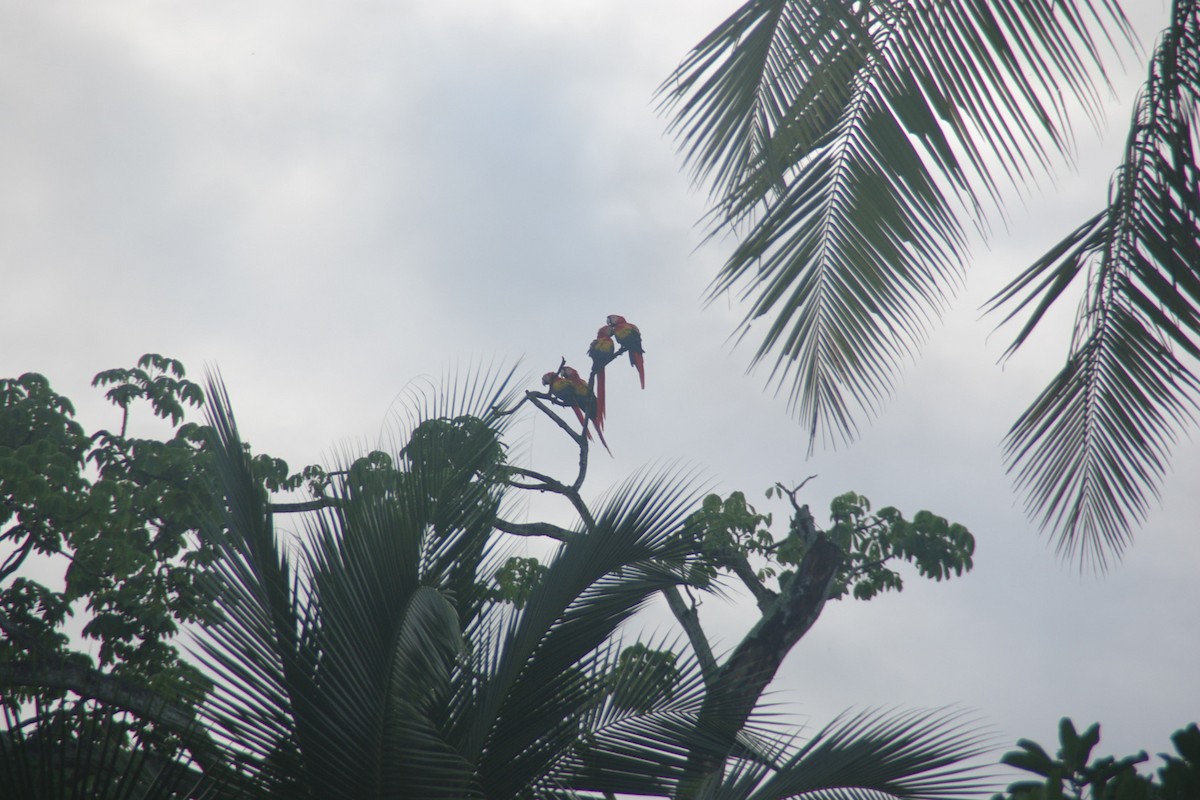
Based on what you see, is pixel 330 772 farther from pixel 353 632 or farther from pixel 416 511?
pixel 416 511

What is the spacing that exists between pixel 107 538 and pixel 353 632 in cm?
307

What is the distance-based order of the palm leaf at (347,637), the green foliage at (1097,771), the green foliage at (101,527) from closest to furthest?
1. the green foliage at (1097,771)
2. the palm leaf at (347,637)
3. the green foliage at (101,527)

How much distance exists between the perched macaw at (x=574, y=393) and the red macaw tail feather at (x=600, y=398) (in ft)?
0.16

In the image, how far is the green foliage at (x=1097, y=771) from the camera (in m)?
1.56

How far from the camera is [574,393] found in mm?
7191

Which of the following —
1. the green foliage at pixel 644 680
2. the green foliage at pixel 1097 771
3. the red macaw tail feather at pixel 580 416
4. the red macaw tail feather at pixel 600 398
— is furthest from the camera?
the red macaw tail feather at pixel 600 398

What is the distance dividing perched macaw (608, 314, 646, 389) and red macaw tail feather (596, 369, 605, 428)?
1.36ft

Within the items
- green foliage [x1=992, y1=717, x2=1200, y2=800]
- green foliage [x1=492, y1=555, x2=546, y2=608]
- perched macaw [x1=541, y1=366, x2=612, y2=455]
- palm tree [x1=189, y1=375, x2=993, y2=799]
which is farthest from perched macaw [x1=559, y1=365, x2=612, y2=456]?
green foliage [x1=992, y1=717, x2=1200, y2=800]

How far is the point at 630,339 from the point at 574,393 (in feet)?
3.43

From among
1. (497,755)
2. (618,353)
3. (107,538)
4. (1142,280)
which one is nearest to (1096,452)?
(1142,280)

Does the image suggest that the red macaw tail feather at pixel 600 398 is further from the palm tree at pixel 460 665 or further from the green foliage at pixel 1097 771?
the green foliage at pixel 1097 771

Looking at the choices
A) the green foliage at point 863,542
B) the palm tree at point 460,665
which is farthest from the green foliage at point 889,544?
the palm tree at point 460,665

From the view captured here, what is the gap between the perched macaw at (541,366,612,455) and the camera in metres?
7.16

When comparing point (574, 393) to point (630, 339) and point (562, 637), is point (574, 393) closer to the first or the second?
point (630, 339)
